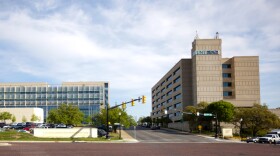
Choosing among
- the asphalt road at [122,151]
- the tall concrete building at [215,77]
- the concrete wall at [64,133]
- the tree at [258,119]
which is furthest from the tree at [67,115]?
the asphalt road at [122,151]

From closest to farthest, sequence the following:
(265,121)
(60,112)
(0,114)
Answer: (265,121) → (60,112) → (0,114)

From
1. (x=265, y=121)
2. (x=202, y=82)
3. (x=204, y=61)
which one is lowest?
(x=265, y=121)

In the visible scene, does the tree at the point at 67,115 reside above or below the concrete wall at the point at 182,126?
above

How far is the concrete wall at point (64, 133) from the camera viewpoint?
2265 inches

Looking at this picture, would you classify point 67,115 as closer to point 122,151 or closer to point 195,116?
point 195,116

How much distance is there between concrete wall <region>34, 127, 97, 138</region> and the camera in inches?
2265

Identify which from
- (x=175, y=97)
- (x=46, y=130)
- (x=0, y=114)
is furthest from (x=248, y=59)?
(x=0, y=114)

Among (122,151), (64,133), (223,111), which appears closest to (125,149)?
(122,151)

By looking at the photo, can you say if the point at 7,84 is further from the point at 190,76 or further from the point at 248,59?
the point at 248,59

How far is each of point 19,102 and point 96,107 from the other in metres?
41.0

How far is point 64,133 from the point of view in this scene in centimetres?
5912

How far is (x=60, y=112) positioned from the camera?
85375 mm

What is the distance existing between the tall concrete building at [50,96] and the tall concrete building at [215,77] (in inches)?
3244

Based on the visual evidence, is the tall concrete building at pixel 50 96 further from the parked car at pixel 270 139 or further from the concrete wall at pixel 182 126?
the parked car at pixel 270 139
